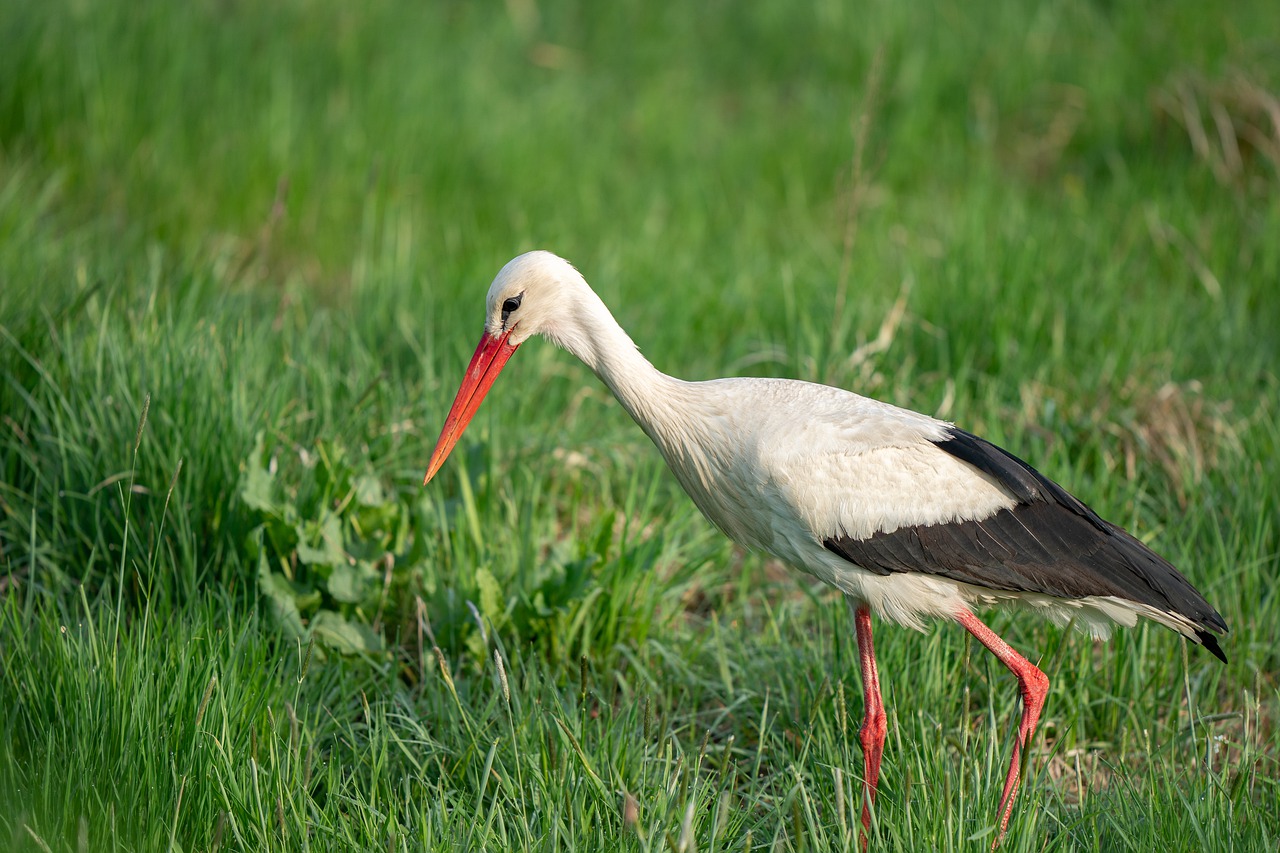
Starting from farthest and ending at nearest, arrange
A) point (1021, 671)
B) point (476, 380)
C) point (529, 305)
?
1. point (476, 380)
2. point (529, 305)
3. point (1021, 671)

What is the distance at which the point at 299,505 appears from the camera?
3.52 metres

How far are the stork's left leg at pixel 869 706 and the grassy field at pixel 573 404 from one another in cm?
6

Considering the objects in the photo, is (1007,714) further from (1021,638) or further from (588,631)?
(588,631)

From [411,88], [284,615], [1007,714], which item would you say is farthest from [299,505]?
[411,88]

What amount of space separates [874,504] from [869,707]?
0.53 meters

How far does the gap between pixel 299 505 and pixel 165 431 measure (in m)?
0.46

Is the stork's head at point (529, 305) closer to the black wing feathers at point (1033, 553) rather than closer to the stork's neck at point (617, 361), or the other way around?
the stork's neck at point (617, 361)

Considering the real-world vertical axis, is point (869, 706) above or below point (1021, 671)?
below

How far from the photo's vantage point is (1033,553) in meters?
3.02

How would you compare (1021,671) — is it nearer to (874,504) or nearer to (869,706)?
(869,706)

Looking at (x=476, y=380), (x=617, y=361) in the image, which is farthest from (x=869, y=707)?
(x=476, y=380)

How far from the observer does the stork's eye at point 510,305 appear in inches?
123

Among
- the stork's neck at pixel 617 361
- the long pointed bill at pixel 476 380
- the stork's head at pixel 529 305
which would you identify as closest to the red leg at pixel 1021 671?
the stork's neck at pixel 617 361

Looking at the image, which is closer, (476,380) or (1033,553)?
(1033,553)
